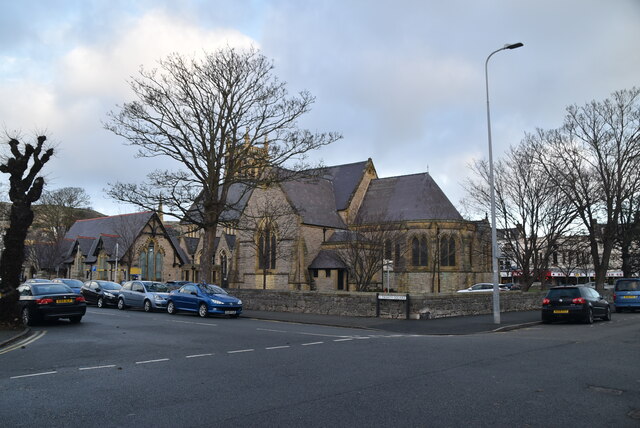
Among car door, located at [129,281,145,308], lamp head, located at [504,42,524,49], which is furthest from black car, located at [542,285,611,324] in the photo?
car door, located at [129,281,145,308]

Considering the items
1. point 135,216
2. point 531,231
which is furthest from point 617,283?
point 135,216

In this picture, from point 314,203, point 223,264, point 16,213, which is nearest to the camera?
point 16,213

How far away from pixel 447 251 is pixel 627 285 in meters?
16.5

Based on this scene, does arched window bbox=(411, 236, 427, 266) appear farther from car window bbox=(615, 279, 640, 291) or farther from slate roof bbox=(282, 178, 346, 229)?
car window bbox=(615, 279, 640, 291)

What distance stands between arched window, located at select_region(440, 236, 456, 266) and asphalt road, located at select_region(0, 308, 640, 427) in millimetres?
28965

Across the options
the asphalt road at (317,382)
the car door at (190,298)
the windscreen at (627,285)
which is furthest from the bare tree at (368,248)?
the asphalt road at (317,382)

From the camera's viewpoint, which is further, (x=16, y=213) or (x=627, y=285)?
(x=627, y=285)

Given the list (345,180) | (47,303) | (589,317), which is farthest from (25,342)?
(345,180)

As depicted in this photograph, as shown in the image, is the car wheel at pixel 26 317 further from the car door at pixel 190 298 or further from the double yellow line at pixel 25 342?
the car door at pixel 190 298

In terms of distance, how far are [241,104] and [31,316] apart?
1447 centimetres

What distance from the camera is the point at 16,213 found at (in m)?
16.6

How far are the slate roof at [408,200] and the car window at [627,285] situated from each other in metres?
16.8

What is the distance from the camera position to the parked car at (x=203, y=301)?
21781 millimetres

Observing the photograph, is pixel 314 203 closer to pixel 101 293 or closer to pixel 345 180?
pixel 345 180
